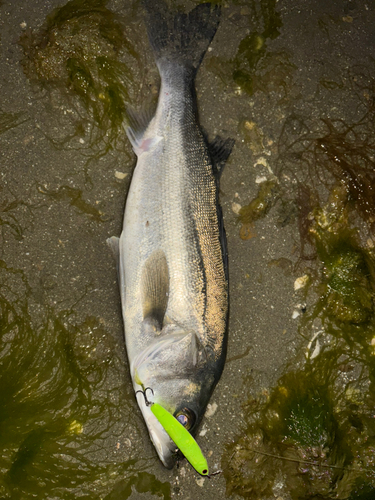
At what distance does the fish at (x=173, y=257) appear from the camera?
2.87m

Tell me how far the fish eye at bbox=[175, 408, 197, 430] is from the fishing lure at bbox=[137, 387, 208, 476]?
0.10 metres

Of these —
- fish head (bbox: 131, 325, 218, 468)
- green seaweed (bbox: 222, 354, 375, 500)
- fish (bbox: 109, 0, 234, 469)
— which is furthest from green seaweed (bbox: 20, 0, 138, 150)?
green seaweed (bbox: 222, 354, 375, 500)

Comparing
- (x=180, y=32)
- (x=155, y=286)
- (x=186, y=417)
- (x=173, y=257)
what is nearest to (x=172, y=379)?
(x=186, y=417)

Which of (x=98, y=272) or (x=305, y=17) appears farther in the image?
(x=305, y=17)

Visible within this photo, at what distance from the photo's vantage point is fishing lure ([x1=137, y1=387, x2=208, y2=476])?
8.70 feet

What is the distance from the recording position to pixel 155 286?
298 cm

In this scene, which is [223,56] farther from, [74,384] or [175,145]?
[74,384]

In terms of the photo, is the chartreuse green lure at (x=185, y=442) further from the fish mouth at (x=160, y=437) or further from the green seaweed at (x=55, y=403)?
the green seaweed at (x=55, y=403)

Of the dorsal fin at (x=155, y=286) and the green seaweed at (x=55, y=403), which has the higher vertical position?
the dorsal fin at (x=155, y=286)

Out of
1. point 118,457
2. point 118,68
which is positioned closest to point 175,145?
point 118,68

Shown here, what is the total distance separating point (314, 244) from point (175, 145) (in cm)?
186

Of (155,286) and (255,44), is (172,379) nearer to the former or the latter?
(155,286)

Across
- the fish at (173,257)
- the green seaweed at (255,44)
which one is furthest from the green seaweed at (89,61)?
the green seaweed at (255,44)

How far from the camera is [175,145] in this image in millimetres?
3262
